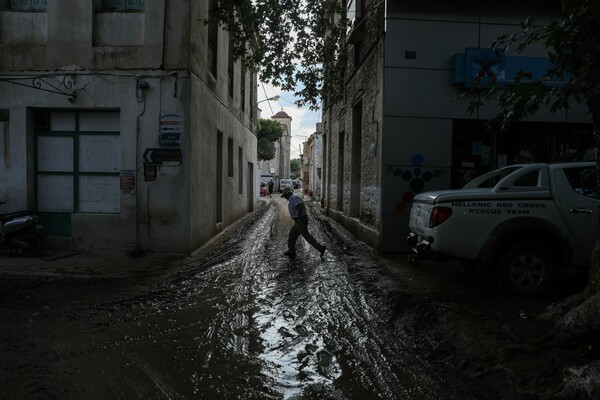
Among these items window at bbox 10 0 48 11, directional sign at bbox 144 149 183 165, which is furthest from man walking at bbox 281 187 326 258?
window at bbox 10 0 48 11

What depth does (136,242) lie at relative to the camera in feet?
29.6

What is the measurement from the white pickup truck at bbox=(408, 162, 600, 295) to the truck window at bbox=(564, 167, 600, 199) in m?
0.01

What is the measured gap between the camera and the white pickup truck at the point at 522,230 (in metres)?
5.83

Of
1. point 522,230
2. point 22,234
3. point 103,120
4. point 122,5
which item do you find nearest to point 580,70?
point 522,230

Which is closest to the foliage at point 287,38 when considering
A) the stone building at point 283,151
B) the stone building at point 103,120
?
the stone building at point 103,120

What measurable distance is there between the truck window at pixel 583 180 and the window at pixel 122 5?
8.42 metres

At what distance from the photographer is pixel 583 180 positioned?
603 cm

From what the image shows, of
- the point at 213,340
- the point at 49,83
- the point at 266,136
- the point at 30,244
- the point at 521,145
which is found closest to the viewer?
the point at 213,340

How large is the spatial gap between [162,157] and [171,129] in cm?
58

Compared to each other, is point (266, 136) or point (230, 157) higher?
point (266, 136)

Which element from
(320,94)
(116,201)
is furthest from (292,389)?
(320,94)

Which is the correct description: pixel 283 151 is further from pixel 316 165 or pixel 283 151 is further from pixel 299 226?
pixel 299 226

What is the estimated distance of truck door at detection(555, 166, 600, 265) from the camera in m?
5.81

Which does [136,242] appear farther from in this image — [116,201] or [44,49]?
[44,49]
